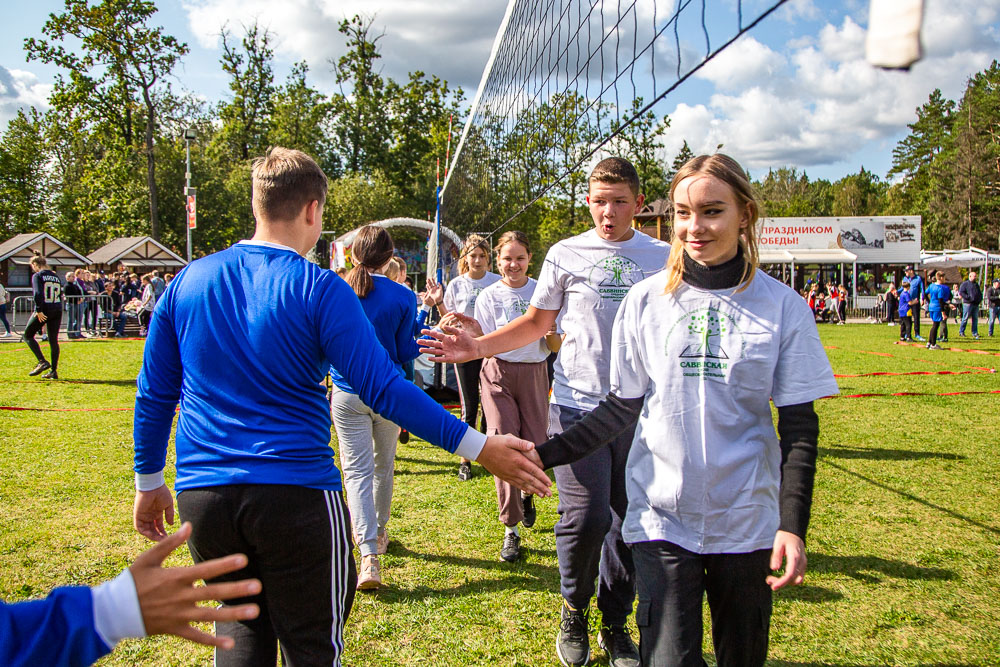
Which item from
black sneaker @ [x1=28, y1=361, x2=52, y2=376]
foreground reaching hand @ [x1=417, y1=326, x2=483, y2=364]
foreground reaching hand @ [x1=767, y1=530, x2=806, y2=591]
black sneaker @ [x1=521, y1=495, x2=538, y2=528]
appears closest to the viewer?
foreground reaching hand @ [x1=767, y1=530, x2=806, y2=591]

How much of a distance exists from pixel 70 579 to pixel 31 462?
3292mm

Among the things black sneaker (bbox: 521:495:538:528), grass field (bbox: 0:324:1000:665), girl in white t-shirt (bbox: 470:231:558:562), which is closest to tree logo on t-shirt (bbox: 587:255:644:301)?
girl in white t-shirt (bbox: 470:231:558:562)

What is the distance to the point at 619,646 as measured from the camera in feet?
10.3

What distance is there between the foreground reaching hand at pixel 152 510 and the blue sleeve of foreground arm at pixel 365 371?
2.79 ft

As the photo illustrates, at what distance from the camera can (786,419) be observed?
6.61 ft

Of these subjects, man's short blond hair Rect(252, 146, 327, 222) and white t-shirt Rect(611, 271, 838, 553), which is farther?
man's short blond hair Rect(252, 146, 327, 222)

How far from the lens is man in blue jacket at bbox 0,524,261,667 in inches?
43.6

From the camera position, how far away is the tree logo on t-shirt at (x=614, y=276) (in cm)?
334

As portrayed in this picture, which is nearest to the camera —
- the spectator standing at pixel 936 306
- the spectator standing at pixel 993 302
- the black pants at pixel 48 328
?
the black pants at pixel 48 328

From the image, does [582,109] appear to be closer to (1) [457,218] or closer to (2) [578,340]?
(2) [578,340]

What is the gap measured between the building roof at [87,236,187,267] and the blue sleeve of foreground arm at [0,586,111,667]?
33.3 m

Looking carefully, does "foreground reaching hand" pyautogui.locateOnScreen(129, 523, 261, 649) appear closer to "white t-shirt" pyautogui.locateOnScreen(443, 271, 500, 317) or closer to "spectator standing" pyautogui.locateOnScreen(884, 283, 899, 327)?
"white t-shirt" pyautogui.locateOnScreen(443, 271, 500, 317)

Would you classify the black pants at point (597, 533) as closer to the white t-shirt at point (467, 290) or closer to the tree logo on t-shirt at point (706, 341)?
the tree logo on t-shirt at point (706, 341)

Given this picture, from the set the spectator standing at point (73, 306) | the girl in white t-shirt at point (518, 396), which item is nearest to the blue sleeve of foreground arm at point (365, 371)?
the girl in white t-shirt at point (518, 396)
